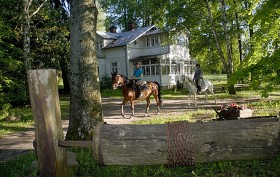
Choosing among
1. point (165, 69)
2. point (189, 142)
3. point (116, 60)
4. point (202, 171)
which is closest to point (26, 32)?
point (202, 171)

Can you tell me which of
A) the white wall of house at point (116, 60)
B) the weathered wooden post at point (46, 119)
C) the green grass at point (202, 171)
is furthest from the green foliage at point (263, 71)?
the white wall of house at point (116, 60)

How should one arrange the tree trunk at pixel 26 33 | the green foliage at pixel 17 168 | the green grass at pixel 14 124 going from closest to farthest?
the green foliage at pixel 17 168 < the green grass at pixel 14 124 < the tree trunk at pixel 26 33

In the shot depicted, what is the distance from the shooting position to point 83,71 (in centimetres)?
670

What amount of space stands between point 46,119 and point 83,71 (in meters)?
4.52

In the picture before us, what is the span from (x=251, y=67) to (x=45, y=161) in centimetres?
357

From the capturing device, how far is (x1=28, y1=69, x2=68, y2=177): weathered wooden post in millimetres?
2275

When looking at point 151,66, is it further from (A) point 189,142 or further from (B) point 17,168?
(A) point 189,142

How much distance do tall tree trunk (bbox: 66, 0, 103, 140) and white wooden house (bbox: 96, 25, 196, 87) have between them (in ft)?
83.7

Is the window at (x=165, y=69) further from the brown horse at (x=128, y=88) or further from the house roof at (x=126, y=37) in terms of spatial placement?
the brown horse at (x=128, y=88)

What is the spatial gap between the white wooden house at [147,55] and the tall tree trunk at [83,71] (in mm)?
25514

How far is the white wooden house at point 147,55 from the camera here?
32847mm

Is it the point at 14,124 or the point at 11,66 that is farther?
the point at 11,66

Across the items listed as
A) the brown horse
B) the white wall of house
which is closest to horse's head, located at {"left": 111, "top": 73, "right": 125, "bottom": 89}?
the brown horse

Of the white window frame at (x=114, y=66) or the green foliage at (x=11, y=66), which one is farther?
the white window frame at (x=114, y=66)
